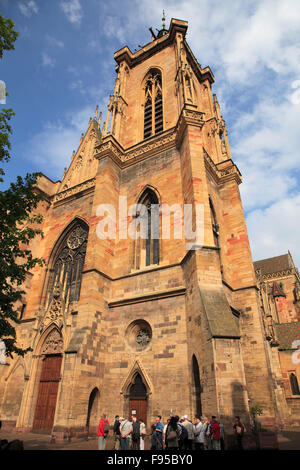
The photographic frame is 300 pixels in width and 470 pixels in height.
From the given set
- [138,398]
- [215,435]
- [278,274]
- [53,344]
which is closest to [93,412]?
[138,398]

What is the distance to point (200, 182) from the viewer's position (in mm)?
12648

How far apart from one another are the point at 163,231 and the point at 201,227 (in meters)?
2.64

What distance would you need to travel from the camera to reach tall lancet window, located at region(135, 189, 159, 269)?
554 inches

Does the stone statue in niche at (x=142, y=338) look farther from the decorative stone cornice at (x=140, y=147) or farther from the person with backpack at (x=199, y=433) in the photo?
the decorative stone cornice at (x=140, y=147)

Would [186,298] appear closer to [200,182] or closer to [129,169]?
[200,182]

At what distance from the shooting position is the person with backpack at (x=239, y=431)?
7302mm

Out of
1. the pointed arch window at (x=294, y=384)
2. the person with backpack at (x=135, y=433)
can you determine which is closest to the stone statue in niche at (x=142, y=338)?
the person with backpack at (x=135, y=433)

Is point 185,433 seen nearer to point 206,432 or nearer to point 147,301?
point 206,432

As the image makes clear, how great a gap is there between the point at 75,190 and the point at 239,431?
50.8ft

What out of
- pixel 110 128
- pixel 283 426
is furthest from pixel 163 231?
pixel 283 426

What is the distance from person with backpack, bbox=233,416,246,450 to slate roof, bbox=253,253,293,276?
38906mm

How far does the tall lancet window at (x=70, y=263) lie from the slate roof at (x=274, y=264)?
34.2 meters

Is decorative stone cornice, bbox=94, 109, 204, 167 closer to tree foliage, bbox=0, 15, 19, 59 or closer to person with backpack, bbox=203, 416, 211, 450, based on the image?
tree foliage, bbox=0, 15, 19, 59

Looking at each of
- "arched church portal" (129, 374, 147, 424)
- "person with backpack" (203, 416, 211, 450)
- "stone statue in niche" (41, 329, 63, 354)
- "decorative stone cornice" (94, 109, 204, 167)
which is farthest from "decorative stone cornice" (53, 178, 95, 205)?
"person with backpack" (203, 416, 211, 450)
